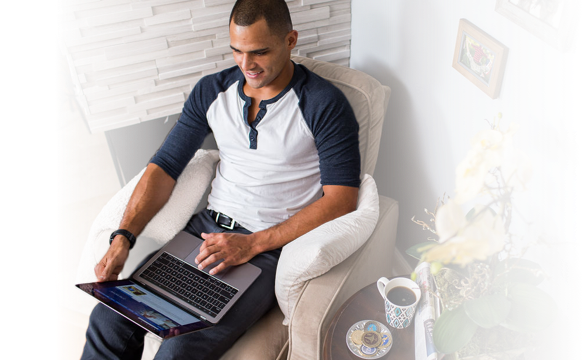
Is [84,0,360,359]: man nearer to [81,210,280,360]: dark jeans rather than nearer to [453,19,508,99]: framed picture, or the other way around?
[81,210,280,360]: dark jeans

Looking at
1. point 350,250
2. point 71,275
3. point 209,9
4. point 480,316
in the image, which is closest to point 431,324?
point 480,316

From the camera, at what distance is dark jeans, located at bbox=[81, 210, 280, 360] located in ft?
4.28

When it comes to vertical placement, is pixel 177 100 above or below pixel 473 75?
below

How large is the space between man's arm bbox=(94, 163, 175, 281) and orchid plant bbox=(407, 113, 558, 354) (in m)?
0.92

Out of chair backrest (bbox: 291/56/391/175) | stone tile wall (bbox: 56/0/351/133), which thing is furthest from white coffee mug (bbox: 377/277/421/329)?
stone tile wall (bbox: 56/0/351/133)

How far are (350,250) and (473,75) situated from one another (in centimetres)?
56

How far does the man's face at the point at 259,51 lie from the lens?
4.69 ft

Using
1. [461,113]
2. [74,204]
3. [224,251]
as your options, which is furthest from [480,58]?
[74,204]

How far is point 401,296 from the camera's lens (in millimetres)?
1162

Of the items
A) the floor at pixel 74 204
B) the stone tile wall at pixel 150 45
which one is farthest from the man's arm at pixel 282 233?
the floor at pixel 74 204

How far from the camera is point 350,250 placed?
1.33 meters

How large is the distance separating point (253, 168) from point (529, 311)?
3.16 ft

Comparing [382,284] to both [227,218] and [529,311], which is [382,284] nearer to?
[529,311]
